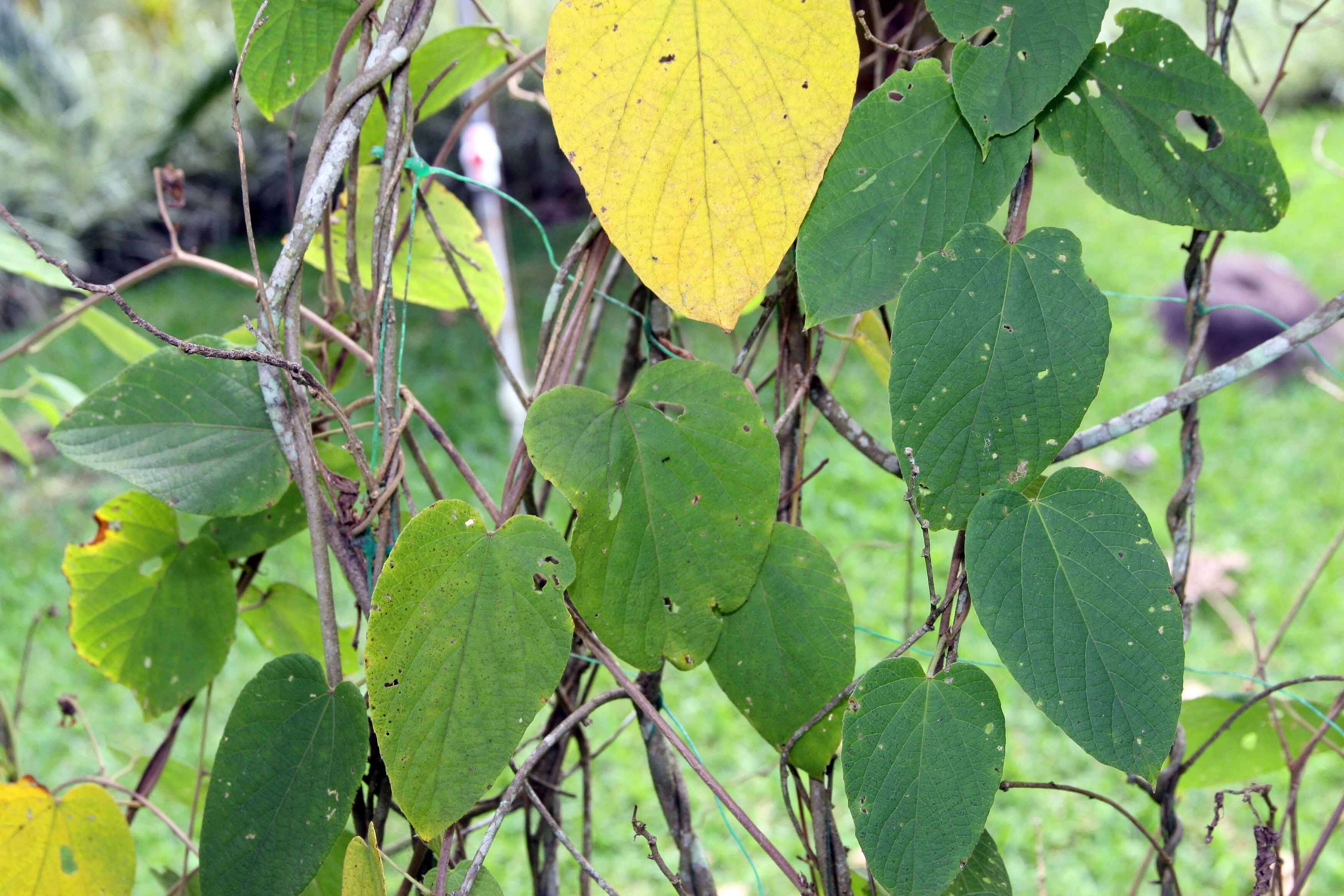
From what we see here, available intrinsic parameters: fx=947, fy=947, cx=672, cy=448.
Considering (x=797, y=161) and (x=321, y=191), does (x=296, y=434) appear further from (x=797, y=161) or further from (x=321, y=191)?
(x=797, y=161)

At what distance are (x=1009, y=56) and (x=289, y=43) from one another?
1.32 ft

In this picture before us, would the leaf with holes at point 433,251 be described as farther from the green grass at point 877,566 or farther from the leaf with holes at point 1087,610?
the leaf with holes at point 1087,610

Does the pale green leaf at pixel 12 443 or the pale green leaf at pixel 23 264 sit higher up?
the pale green leaf at pixel 23 264

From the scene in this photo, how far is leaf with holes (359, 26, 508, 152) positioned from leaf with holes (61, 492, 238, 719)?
310mm

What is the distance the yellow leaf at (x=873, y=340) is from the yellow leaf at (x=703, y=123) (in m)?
0.23

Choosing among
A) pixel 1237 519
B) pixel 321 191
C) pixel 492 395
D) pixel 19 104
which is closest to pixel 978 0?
pixel 321 191

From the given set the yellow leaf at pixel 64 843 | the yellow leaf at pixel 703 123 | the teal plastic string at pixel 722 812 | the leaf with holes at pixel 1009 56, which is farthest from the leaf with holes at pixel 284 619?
the leaf with holes at pixel 1009 56

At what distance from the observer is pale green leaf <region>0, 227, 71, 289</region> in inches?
29.1

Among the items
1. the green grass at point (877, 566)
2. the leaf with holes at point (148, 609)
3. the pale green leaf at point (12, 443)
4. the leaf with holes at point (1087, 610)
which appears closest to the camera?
the leaf with holes at point (1087, 610)

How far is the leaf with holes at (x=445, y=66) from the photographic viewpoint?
658 millimetres

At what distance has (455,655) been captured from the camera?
0.44 meters

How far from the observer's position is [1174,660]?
0.41 meters

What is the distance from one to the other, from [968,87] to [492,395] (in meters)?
3.45

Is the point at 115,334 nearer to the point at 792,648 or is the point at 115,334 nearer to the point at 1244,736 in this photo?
the point at 792,648
